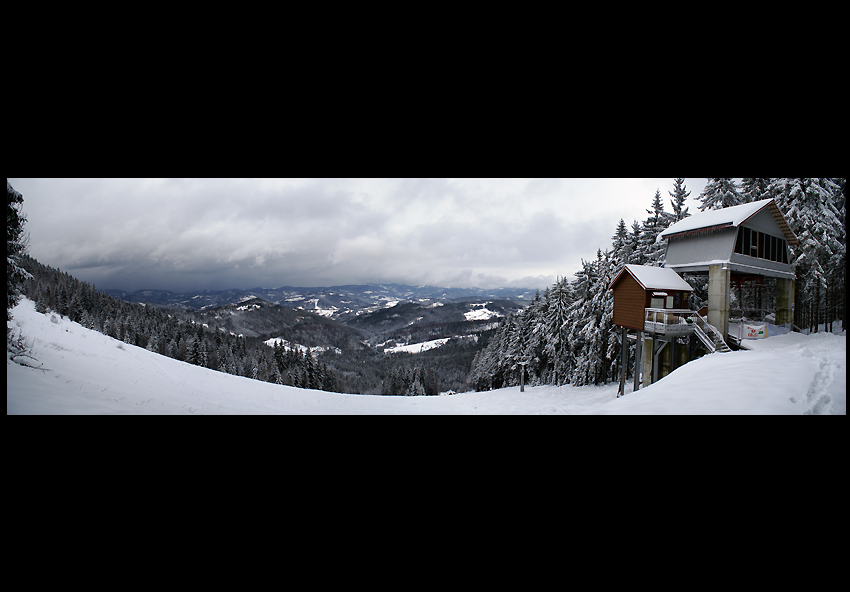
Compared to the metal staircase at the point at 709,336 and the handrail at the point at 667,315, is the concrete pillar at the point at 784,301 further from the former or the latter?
the handrail at the point at 667,315

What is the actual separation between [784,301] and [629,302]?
3745 millimetres

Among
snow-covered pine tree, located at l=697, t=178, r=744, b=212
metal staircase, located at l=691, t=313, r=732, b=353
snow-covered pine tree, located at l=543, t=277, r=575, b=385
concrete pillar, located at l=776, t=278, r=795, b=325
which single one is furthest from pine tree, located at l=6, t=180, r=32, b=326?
snow-covered pine tree, located at l=697, t=178, r=744, b=212

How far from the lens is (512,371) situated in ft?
64.5

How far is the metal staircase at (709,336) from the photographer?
21.4 feet

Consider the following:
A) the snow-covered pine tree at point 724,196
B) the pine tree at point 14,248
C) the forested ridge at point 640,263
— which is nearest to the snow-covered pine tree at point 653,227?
the forested ridge at point 640,263

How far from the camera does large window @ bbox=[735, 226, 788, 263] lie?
7035mm

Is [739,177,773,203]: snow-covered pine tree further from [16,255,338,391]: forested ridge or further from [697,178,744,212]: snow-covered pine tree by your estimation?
[16,255,338,391]: forested ridge
